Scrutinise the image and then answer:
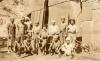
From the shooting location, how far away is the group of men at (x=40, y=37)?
685cm

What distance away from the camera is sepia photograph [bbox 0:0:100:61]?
265 inches

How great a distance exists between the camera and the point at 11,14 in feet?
23.7

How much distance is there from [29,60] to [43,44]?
553 millimetres

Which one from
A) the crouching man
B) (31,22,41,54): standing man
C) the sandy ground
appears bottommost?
the sandy ground

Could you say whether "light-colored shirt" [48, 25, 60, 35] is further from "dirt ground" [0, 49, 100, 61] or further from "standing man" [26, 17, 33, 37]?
"dirt ground" [0, 49, 100, 61]

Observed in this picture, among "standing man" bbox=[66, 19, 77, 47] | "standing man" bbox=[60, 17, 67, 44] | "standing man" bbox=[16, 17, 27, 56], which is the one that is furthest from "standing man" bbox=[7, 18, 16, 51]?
"standing man" bbox=[66, 19, 77, 47]

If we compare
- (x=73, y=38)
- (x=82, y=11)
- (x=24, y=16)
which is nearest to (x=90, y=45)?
(x=73, y=38)

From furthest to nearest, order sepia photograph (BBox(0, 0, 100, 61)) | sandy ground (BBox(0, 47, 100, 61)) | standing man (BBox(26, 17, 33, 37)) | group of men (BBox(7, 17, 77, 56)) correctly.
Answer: standing man (BBox(26, 17, 33, 37))
group of men (BBox(7, 17, 77, 56))
sepia photograph (BBox(0, 0, 100, 61))
sandy ground (BBox(0, 47, 100, 61))

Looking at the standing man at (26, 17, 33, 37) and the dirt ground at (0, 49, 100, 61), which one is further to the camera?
the standing man at (26, 17, 33, 37)

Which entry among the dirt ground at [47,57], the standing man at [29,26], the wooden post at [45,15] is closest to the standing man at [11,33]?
the dirt ground at [47,57]

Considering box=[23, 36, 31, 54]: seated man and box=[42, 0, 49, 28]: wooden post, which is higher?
box=[42, 0, 49, 28]: wooden post

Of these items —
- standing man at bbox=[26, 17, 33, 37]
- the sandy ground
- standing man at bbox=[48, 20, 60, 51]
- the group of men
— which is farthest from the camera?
standing man at bbox=[26, 17, 33, 37]

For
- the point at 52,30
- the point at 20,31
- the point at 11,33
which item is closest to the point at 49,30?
the point at 52,30

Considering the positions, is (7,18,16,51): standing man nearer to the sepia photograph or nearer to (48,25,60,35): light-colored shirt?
the sepia photograph
